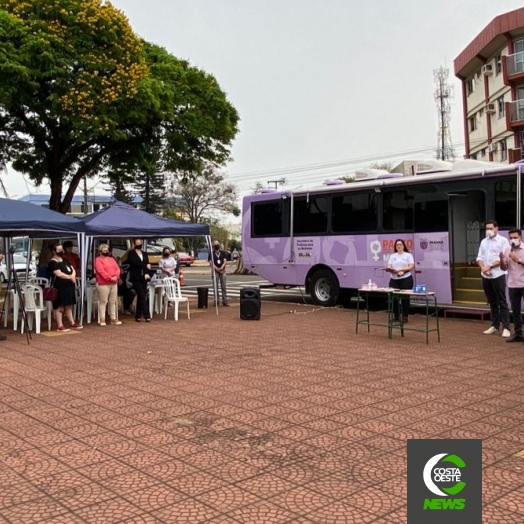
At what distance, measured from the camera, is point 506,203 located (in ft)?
37.0

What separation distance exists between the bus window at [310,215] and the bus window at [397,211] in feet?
5.88

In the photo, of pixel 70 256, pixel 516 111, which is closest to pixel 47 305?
pixel 70 256

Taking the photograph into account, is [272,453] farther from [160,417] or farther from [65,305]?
[65,305]

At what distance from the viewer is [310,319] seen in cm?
1273

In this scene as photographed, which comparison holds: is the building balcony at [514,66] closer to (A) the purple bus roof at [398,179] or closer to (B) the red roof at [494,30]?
(B) the red roof at [494,30]

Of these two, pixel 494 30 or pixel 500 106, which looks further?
A: pixel 500 106

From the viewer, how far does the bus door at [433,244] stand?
1222cm

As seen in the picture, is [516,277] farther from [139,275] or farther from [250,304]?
[139,275]

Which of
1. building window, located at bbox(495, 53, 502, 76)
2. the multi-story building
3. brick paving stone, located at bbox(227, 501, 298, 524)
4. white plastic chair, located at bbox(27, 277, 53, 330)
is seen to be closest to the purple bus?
white plastic chair, located at bbox(27, 277, 53, 330)

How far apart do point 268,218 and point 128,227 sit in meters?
4.84

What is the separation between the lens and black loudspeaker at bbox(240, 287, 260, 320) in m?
12.7

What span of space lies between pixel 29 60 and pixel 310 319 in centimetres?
1055

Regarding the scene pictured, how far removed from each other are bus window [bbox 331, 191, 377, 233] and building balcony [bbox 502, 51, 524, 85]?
90.2ft

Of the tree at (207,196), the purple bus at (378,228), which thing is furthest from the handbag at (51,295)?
the tree at (207,196)
